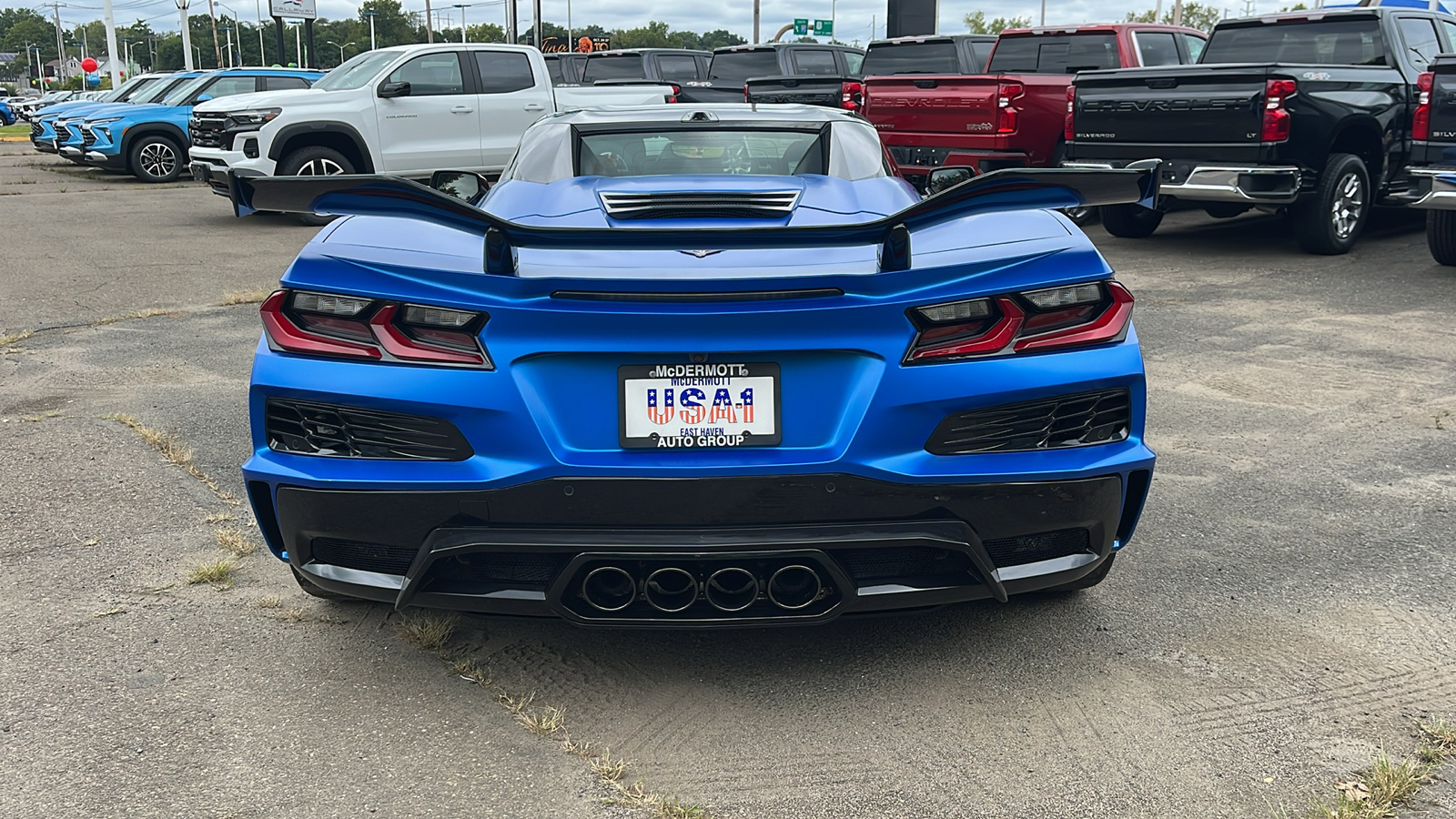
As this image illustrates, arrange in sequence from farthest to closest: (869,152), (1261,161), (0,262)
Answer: (0,262) < (1261,161) < (869,152)

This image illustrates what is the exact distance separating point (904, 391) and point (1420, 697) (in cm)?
153

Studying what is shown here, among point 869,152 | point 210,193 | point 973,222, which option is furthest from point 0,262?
point 973,222

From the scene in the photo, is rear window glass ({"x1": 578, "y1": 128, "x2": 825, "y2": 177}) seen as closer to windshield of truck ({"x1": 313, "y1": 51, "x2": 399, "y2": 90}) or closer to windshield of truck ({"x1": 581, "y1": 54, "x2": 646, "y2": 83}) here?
windshield of truck ({"x1": 313, "y1": 51, "x2": 399, "y2": 90})

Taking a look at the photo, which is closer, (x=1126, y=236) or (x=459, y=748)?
(x=459, y=748)

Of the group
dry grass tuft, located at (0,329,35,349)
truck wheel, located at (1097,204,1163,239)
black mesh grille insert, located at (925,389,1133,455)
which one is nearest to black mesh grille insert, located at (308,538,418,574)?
black mesh grille insert, located at (925,389,1133,455)

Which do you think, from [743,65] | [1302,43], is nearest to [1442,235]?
[1302,43]

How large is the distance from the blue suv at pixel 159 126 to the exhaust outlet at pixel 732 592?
17901 millimetres

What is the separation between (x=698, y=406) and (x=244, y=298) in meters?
6.93

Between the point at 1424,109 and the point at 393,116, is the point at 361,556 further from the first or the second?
the point at 393,116

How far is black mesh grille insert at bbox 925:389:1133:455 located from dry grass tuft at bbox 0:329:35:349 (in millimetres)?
6344

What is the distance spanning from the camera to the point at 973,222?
3.06 metres

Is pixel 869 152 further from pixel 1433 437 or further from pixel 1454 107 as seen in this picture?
pixel 1454 107

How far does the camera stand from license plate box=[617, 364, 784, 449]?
103 inches

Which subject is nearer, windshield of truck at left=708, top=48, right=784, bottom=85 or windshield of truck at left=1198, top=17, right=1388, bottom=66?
windshield of truck at left=1198, top=17, right=1388, bottom=66
